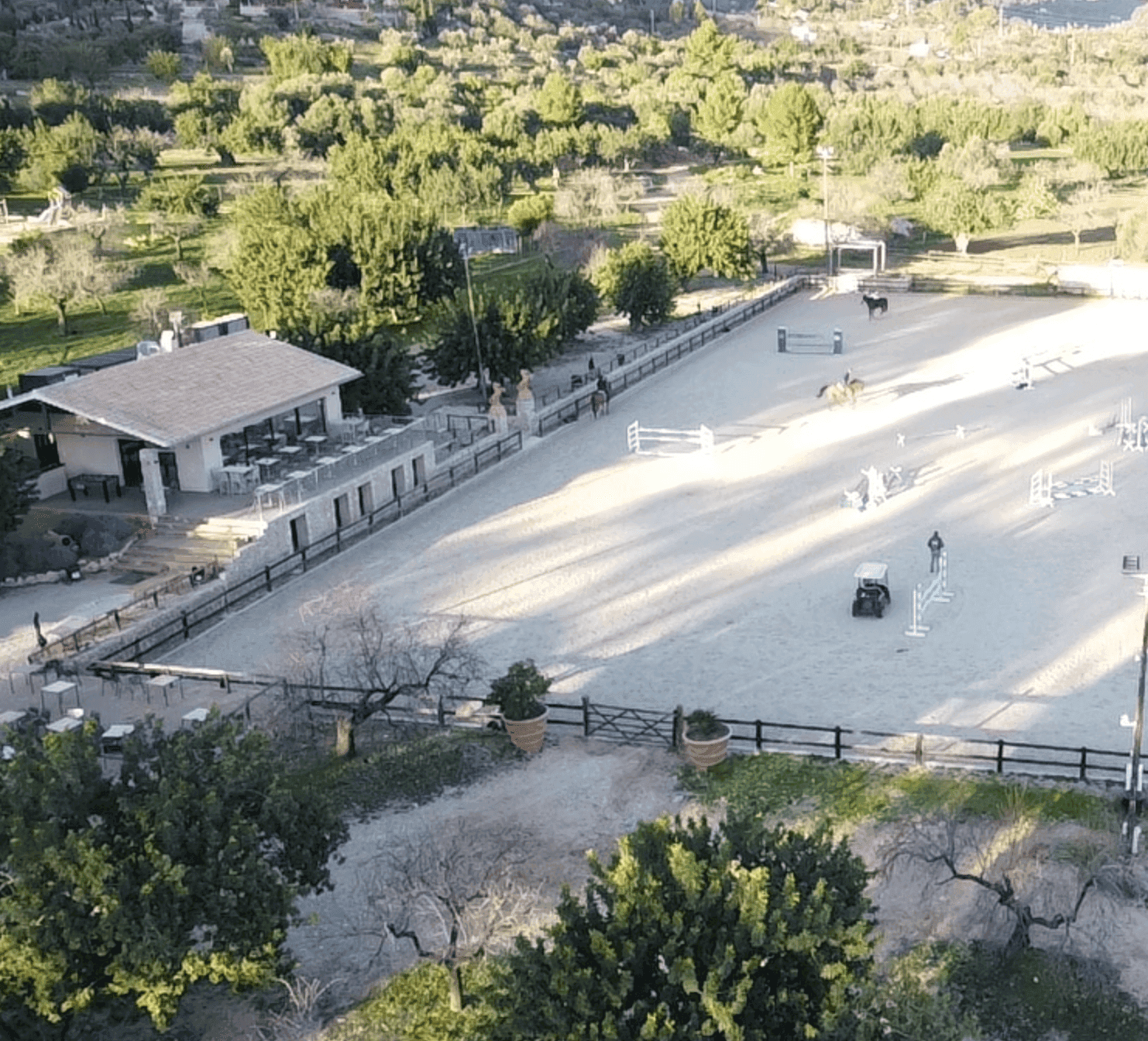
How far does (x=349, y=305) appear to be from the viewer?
168 feet

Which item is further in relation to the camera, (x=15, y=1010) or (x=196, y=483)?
(x=196, y=483)

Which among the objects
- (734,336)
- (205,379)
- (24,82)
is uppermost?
(24,82)

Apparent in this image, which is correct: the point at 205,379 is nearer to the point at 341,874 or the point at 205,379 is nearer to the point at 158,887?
the point at 341,874

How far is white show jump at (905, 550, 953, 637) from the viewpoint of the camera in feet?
87.0

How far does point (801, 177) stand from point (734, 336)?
4718 centimetres

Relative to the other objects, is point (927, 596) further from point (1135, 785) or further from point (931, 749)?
point (1135, 785)

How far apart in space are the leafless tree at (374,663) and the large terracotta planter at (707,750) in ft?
14.4

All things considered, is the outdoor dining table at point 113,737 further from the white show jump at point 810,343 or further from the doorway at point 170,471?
the white show jump at point 810,343

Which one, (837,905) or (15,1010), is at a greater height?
(837,905)

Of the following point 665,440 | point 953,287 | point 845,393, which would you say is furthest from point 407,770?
point 953,287

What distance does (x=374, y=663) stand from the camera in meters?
23.3

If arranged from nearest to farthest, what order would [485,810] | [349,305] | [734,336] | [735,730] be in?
1. [485,810]
2. [735,730]
3. [349,305]
4. [734,336]

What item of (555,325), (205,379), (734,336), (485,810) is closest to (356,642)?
(485,810)

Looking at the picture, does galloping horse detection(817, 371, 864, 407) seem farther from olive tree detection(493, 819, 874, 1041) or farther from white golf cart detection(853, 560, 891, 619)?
olive tree detection(493, 819, 874, 1041)
